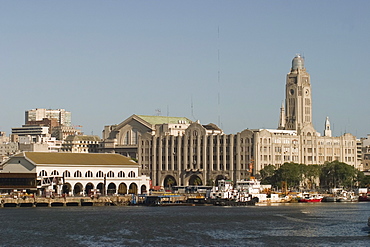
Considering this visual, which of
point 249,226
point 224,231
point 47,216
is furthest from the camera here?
point 47,216

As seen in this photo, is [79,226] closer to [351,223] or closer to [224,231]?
[224,231]

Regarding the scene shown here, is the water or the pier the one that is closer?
the water

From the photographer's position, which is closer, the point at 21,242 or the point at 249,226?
the point at 21,242

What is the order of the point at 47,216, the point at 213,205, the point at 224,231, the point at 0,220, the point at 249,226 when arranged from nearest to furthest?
the point at 224,231, the point at 249,226, the point at 0,220, the point at 47,216, the point at 213,205

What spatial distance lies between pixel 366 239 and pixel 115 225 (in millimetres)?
40066

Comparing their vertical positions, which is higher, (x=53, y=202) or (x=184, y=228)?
(x=53, y=202)

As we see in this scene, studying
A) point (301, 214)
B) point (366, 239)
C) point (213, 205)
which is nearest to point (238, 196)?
point (213, 205)

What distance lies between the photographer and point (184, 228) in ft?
413

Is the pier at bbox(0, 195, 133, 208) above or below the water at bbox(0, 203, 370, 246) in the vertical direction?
above

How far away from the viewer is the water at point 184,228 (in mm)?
108250

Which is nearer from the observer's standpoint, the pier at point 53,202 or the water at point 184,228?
the water at point 184,228

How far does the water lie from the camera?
355 ft

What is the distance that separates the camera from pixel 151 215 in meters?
157

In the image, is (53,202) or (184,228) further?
(53,202)
